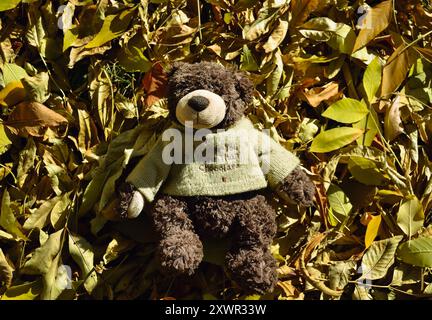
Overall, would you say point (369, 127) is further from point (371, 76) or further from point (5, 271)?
point (5, 271)

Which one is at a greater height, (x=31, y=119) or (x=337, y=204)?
(x=31, y=119)

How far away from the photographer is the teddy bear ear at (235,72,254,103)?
3.04 ft

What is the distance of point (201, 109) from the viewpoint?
0.86 meters

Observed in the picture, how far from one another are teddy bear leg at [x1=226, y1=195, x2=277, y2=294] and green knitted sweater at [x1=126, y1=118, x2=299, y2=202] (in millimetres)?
40

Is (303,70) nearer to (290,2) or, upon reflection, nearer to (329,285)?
(290,2)

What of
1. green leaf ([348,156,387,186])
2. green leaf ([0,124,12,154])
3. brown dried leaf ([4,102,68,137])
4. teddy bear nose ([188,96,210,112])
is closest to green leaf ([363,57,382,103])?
green leaf ([348,156,387,186])

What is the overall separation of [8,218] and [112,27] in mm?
392

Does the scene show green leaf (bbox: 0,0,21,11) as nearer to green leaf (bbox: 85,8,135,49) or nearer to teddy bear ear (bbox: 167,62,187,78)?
green leaf (bbox: 85,8,135,49)

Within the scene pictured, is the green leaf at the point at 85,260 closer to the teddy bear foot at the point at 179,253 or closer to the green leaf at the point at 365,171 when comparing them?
the teddy bear foot at the point at 179,253

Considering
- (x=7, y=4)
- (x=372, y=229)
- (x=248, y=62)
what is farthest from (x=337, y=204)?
(x=7, y=4)

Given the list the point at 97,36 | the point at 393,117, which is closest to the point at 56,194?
the point at 97,36

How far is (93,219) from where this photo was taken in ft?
3.35

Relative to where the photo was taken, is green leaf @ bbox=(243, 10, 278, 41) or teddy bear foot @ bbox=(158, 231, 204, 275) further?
green leaf @ bbox=(243, 10, 278, 41)

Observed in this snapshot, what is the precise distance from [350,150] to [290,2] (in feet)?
1.00
